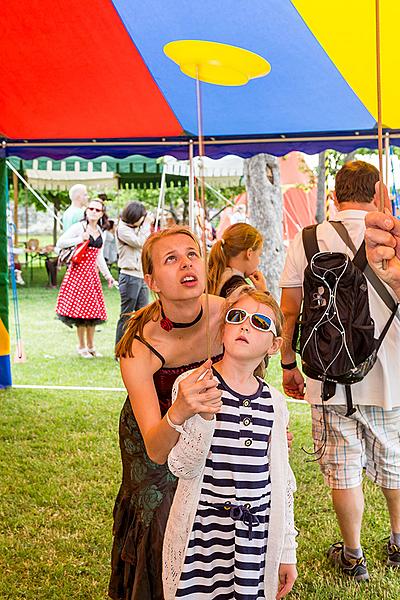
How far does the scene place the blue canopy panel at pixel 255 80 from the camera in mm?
3678

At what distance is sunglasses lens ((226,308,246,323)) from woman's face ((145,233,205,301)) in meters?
0.16

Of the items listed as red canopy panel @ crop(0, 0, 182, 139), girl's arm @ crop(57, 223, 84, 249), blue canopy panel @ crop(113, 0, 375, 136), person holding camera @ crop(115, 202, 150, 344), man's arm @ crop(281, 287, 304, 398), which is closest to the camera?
man's arm @ crop(281, 287, 304, 398)

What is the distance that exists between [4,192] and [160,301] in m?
4.09

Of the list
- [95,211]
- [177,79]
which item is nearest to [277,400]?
[177,79]

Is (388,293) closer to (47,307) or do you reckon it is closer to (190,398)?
(190,398)

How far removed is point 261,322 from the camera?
2107 mm

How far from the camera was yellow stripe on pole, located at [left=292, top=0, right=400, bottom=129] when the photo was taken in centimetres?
341

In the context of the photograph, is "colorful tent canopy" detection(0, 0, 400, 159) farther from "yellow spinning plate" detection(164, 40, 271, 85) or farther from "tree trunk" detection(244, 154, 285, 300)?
"tree trunk" detection(244, 154, 285, 300)

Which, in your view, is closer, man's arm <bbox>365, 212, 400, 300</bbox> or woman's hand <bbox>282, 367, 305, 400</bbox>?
man's arm <bbox>365, 212, 400, 300</bbox>

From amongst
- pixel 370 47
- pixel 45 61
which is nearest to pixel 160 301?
pixel 370 47

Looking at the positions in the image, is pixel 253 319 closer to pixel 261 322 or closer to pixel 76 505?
pixel 261 322

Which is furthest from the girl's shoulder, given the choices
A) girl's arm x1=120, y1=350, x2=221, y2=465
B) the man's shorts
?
the man's shorts

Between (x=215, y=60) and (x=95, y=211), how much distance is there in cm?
567

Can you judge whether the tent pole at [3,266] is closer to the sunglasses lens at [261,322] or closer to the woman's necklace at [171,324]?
the woman's necklace at [171,324]
